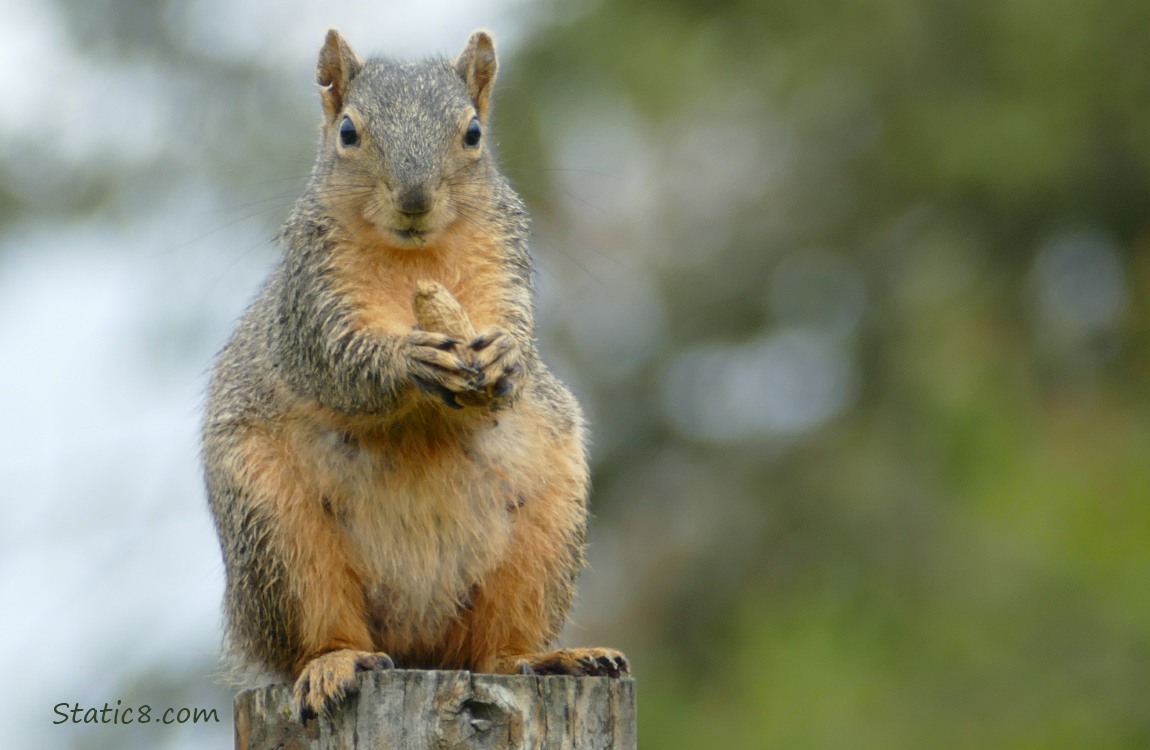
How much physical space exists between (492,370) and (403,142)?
1.84ft

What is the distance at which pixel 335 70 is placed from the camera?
3643 mm

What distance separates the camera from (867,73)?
9023 millimetres

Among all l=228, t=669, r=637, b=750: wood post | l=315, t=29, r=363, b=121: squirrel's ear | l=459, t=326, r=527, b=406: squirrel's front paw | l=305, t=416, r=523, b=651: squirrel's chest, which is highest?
l=315, t=29, r=363, b=121: squirrel's ear

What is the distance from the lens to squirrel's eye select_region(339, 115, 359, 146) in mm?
3465

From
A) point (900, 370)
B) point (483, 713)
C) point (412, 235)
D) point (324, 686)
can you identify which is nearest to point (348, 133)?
point (412, 235)

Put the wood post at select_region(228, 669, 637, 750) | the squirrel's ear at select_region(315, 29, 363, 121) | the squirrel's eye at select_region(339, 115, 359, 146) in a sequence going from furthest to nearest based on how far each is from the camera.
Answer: the squirrel's ear at select_region(315, 29, 363, 121) → the squirrel's eye at select_region(339, 115, 359, 146) → the wood post at select_region(228, 669, 637, 750)

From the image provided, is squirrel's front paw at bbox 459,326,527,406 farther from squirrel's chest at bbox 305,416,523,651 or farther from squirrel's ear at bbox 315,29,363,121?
squirrel's ear at bbox 315,29,363,121

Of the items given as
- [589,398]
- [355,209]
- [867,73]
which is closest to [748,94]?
[867,73]

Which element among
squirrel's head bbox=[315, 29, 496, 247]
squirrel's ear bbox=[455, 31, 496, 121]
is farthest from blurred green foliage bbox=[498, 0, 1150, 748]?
squirrel's head bbox=[315, 29, 496, 247]

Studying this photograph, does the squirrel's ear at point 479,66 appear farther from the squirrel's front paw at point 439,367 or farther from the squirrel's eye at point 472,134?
the squirrel's front paw at point 439,367

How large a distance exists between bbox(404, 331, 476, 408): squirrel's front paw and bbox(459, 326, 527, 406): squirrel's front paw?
16 millimetres

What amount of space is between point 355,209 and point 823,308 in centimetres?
554

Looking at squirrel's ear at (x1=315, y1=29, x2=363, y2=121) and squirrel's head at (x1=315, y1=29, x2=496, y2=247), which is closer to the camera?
squirrel's head at (x1=315, y1=29, x2=496, y2=247)

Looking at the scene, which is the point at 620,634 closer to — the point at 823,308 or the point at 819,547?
the point at 819,547
